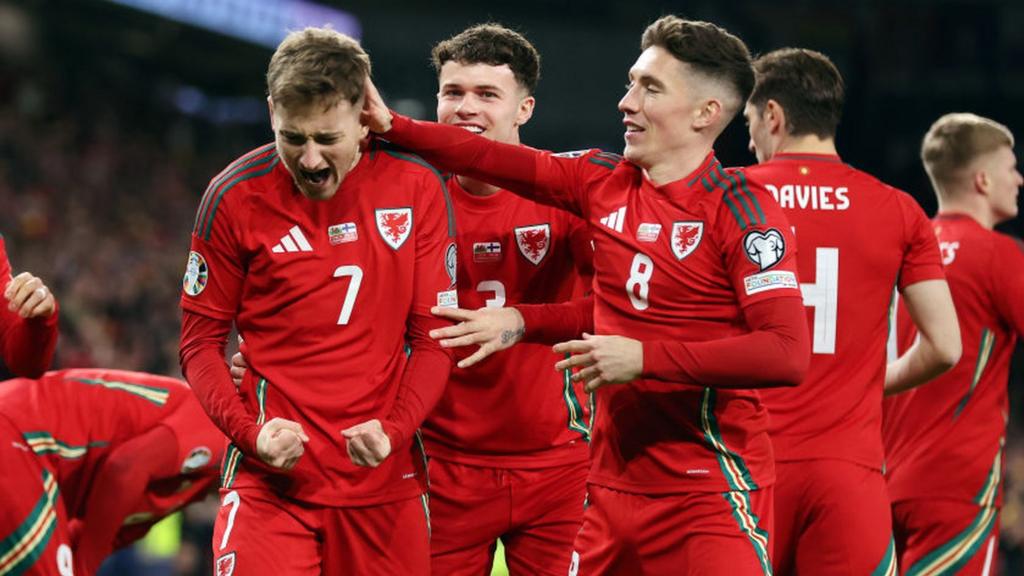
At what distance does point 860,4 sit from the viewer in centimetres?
1947

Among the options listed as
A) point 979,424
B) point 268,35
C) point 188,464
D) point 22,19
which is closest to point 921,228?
point 979,424

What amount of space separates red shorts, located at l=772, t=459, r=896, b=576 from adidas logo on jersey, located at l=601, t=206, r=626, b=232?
1156 mm

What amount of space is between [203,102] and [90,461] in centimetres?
2199

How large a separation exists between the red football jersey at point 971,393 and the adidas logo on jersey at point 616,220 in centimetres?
208

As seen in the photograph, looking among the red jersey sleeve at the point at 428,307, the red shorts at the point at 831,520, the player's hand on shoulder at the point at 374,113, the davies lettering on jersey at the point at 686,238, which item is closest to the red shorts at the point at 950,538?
the red shorts at the point at 831,520

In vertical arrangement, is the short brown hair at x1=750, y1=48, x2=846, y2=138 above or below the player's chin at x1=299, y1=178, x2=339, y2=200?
above

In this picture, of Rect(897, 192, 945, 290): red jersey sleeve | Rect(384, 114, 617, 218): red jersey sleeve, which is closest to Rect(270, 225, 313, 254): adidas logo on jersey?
Rect(384, 114, 617, 218): red jersey sleeve

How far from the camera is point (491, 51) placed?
4988 millimetres

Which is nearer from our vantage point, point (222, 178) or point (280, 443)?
point (280, 443)

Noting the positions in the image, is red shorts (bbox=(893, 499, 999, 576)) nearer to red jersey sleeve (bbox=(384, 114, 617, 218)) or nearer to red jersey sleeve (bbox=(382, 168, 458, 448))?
red jersey sleeve (bbox=(384, 114, 617, 218))

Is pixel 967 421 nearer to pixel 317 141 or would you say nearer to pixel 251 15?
pixel 317 141

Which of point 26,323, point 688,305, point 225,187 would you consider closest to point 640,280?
point 688,305

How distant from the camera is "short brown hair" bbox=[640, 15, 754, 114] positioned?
4.16 metres

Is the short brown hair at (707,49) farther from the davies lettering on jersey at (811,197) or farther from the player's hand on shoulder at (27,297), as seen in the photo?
the player's hand on shoulder at (27,297)
